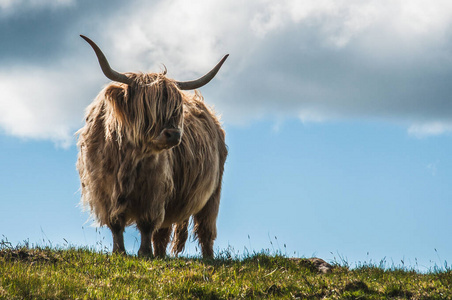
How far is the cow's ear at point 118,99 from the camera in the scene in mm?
7988

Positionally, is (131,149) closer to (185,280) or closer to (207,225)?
(185,280)

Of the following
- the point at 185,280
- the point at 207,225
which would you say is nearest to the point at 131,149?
the point at 185,280

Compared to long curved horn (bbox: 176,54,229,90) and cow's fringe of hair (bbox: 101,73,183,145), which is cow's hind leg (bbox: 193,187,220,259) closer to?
long curved horn (bbox: 176,54,229,90)

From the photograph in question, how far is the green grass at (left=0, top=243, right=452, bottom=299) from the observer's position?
5730 millimetres

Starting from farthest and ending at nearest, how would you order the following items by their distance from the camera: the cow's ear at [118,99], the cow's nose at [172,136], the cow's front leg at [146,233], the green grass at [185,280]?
the cow's front leg at [146,233], the cow's ear at [118,99], the cow's nose at [172,136], the green grass at [185,280]

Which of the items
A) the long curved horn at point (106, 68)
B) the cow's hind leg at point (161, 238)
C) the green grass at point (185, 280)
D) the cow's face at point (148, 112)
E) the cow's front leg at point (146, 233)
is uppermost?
the long curved horn at point (106, 68)

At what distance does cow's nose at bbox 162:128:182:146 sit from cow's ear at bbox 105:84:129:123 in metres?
0.63

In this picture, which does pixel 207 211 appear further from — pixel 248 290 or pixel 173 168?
pixel 248 290

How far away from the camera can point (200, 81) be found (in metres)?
9.16

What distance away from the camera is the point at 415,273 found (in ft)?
25.0

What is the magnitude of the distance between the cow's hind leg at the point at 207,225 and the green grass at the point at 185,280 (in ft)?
9.73

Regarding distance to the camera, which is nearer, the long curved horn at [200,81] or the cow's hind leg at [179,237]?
the long curved horn at [200,81]

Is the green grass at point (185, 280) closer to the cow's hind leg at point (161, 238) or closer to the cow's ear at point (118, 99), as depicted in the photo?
the cow's ear at point (118, 99)

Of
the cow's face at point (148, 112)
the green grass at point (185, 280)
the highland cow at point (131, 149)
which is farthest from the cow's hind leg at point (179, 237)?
the green grass at point (185, 280)
